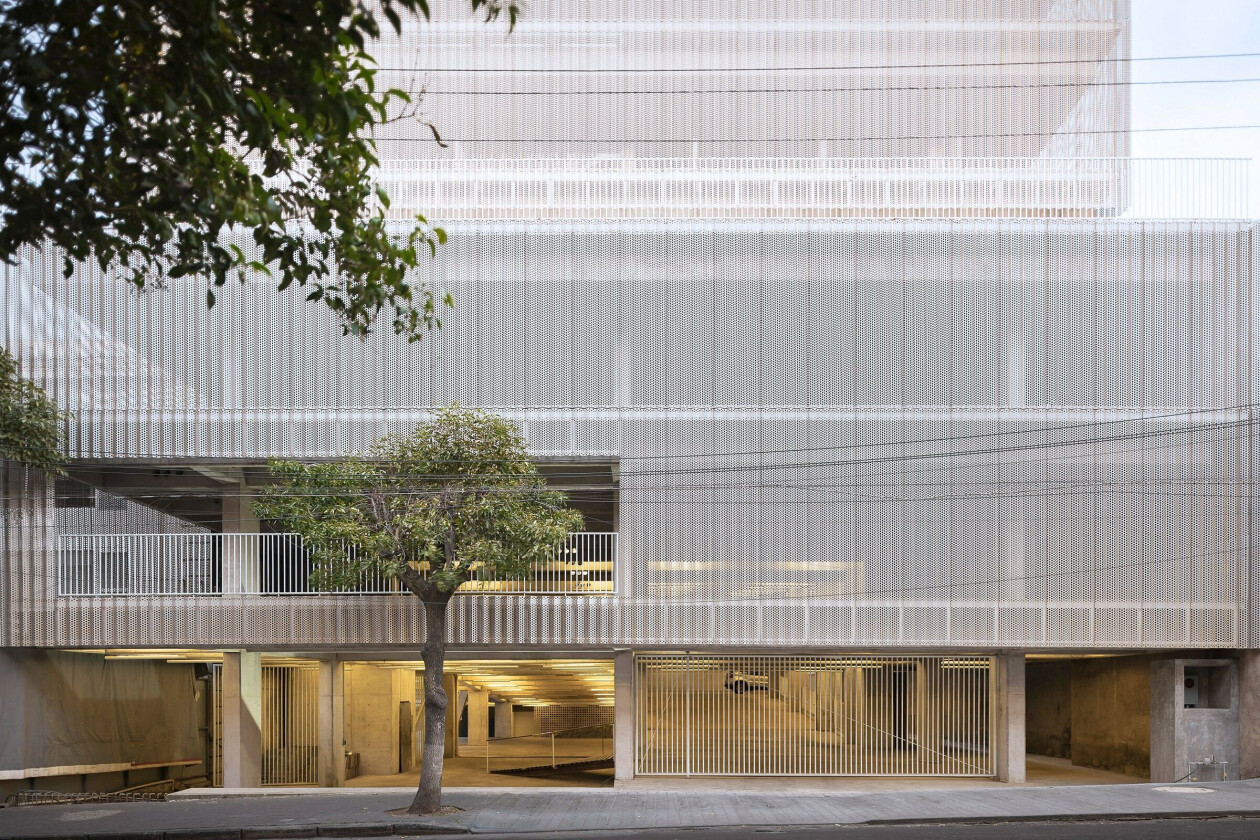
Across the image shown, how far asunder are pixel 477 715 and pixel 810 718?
1233 centimetres

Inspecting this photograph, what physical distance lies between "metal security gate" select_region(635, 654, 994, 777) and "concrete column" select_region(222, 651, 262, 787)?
7777 mm

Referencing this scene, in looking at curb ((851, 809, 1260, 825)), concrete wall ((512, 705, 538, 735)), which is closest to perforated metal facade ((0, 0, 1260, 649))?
curb ((851, 809, 1260, 825))

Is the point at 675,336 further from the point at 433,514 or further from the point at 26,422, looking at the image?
the point at 26,422

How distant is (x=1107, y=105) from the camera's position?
23.6 m

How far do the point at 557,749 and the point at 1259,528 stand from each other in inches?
701

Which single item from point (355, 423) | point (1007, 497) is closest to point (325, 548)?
point (355, 423)

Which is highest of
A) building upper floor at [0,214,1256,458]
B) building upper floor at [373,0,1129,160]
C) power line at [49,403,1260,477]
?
building upper floor at [373,0,1129,160]

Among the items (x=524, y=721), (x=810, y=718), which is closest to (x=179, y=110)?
(x=810, y=718)

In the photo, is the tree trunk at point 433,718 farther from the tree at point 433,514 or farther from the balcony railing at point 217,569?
the balcony railing at point 217,569

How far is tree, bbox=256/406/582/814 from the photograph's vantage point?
56.7 feet

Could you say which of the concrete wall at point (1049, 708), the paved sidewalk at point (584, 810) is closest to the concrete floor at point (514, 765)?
the paved sidewalk at point (584, 810)

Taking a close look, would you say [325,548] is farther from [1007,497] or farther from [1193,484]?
[1193,484]

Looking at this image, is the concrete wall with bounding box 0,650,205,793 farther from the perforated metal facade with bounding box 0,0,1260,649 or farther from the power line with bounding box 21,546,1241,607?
the power line with bounding box 21,546,1241,607

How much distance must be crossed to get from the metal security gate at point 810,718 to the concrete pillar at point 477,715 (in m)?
10.2
